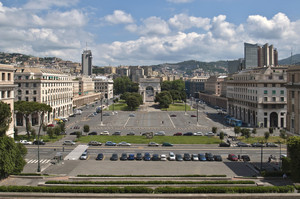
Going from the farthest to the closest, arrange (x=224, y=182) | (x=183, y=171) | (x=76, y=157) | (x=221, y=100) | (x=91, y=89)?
(x=91, y=89), (x=221, y=100), (x=76, y=157), (x=183, y=171), (x=224, y=182)

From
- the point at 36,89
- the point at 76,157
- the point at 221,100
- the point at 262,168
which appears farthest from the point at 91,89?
the point at 262,168

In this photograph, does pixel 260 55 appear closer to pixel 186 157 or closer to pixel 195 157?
pixel 195 157

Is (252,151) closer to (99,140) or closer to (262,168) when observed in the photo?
(262,168)

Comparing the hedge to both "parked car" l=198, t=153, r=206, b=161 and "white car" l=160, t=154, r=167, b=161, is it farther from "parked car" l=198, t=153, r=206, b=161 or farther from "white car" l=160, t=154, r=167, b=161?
"white car" l=160, t=154, r=167, b=161

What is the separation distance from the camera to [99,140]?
58875 millimetres

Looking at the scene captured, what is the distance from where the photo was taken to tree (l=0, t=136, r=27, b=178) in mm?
30656

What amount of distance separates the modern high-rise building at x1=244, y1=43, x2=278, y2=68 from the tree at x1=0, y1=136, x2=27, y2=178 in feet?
419

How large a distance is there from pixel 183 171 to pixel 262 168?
38.3 feet

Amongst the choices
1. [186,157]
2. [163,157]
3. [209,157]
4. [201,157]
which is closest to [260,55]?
[209,157]

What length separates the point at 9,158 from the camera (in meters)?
31.4

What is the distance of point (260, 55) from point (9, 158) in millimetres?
152283

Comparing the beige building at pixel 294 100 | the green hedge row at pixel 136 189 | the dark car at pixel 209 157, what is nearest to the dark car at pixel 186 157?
the dark car at pixel 209 157

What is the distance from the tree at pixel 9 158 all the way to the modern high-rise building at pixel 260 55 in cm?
12783

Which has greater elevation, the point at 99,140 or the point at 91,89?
the point at 91,89
